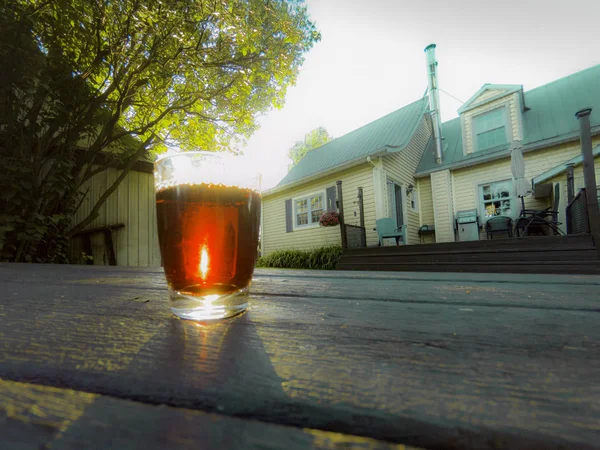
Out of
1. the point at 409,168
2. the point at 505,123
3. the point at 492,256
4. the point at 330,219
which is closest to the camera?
the point at 492,256

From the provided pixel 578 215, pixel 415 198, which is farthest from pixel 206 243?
pixel 415 198

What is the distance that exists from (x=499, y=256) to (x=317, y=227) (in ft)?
19.4

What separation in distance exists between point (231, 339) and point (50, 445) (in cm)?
24

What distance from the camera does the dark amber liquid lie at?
2.03 ft

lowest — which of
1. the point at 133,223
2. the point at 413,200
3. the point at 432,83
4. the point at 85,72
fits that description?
the point at 133,223

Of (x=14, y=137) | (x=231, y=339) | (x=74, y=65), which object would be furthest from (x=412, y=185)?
(x=231, y=339)

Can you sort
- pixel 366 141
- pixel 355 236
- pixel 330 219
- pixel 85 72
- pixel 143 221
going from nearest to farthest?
pixel 85 72 → pixel 143 221 → pixel 355 236 → pixel 330 219 → pixel 366 141

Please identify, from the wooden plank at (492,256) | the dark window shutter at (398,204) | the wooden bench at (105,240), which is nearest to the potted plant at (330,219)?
the dark window shutter at (398,204)

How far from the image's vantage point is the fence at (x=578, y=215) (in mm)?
4656

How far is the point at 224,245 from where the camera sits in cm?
63

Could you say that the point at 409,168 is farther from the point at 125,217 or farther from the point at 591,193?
the point at 125,217

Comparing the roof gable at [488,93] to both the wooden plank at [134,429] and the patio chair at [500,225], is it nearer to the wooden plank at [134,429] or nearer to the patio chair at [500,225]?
the patio chair at [500,225]

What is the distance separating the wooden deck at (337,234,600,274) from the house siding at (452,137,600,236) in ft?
11.6

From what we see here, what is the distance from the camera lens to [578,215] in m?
5.14
